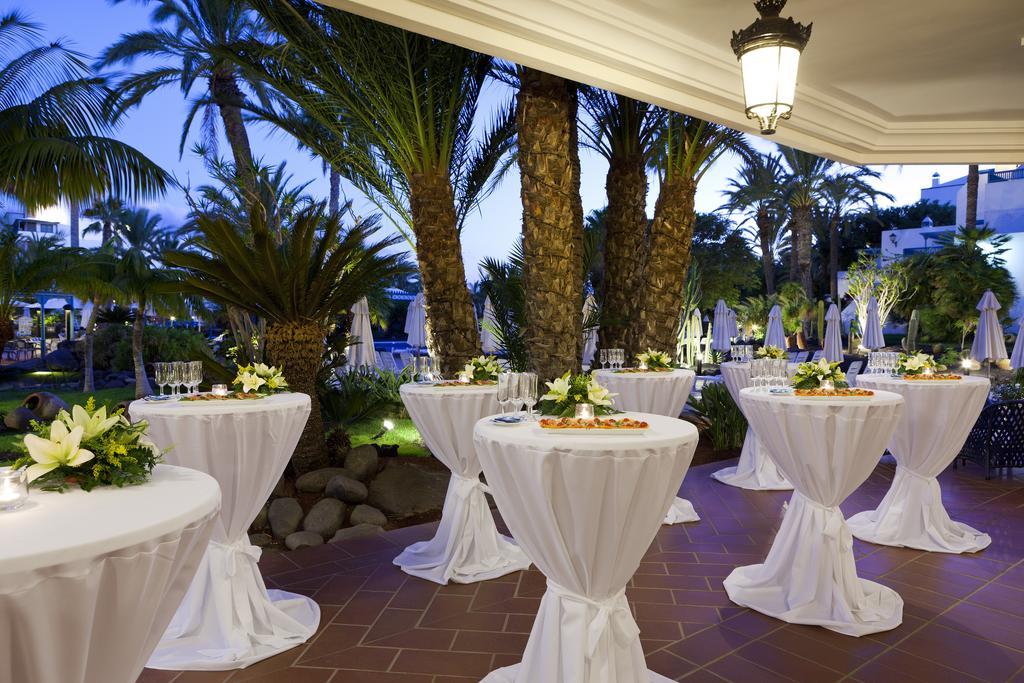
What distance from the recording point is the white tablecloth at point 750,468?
7250mm

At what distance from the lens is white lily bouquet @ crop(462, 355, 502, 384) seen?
5.35 meters

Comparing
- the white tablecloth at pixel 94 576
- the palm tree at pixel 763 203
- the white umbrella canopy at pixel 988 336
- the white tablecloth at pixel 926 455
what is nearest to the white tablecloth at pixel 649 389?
the white tablecloth at pixel 926 455

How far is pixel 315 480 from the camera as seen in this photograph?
6.89 metres

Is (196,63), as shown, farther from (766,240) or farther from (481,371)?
(766,240)

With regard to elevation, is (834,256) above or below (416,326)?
above

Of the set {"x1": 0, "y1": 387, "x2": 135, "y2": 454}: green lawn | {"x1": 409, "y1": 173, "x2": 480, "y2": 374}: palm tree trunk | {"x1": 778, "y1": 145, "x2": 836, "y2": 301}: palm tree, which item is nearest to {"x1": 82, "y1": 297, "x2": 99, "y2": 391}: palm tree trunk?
{"x1": 0, "y1": 387, "x2": 135, "y2": 454}: green lawn

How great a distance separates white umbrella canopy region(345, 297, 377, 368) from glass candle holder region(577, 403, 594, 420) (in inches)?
359

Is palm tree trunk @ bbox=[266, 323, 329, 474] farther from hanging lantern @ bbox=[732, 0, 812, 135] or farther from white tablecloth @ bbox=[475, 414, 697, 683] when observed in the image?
hanging lantern @ bbox=[732, 0, 812, 135]

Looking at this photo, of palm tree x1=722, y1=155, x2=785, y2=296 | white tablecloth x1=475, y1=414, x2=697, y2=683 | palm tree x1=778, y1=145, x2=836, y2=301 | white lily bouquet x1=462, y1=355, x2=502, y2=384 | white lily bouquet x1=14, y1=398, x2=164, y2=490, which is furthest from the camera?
palm tree x1=722, y1=155, x2=785, y2=296

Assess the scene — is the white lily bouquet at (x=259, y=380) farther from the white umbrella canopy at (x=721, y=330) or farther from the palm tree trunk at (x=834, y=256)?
the palm tree trunk at (x=834, y=256)

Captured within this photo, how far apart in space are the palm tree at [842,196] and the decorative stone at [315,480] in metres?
27.6

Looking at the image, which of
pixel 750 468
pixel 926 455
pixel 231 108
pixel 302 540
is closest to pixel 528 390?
pixel 302 540

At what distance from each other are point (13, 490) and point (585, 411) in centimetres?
209

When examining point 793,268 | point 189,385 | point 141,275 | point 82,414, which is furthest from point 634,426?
point 793,268
